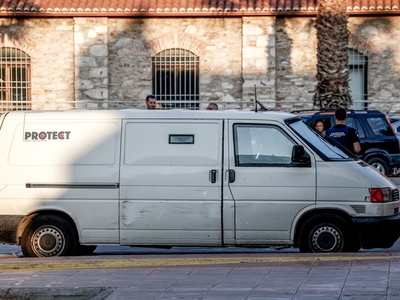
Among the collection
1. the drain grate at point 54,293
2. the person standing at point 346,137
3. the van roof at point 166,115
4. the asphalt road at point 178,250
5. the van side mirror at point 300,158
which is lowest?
the asphalt road at point 178,250

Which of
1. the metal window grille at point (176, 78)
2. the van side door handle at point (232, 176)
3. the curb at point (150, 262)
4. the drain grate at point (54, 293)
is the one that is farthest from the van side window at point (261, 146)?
the metal window grille at point (176, 78)

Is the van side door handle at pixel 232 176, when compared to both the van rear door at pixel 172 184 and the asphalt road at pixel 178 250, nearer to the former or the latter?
the van rear door at pixel 172 184

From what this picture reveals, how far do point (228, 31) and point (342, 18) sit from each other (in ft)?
18.7

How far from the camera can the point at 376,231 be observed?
12.2m

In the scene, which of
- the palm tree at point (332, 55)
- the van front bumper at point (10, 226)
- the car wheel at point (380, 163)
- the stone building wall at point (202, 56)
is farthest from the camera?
the stone building wall at point (202, 56)

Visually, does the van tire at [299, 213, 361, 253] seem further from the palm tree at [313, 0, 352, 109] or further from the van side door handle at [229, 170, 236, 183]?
the palm tree at [313, 0, 352, 109]

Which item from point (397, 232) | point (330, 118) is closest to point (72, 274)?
point (397, 232)

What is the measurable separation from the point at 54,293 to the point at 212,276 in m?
1.57

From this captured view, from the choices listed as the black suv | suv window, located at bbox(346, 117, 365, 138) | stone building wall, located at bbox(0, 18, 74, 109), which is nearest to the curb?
suv window, located at bbox(346, 117, 365, 138)

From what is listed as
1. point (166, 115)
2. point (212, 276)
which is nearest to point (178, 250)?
point (166, 115)

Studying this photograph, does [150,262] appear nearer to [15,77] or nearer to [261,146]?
[261,146]

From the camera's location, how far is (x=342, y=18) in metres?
28.2

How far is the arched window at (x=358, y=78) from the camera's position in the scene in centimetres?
3328

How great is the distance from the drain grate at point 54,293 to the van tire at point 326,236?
3644 millimetres
